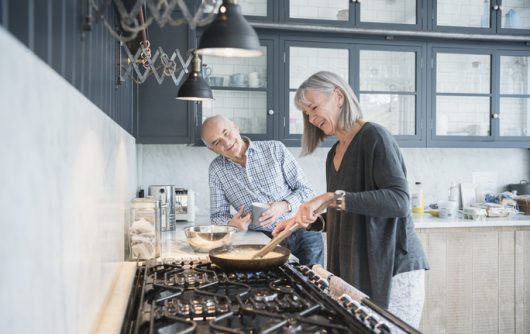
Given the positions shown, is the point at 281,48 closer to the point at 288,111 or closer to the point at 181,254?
the point at 288,111

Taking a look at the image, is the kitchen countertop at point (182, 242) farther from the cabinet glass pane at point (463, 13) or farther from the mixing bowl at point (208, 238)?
the cabinet glass pane at point (463, 13)

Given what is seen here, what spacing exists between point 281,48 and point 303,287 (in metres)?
2.29

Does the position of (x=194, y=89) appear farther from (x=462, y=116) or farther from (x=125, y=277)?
(x=462, y=116)

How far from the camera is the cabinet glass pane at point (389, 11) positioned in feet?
11.5

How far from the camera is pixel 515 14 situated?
12.3 ft

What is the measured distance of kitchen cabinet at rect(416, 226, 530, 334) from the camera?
11.2ft


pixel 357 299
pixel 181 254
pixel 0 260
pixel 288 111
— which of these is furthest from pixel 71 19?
pixel 288 111

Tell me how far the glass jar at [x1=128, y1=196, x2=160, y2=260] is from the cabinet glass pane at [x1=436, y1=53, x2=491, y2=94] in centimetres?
250

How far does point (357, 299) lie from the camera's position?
1314 mm

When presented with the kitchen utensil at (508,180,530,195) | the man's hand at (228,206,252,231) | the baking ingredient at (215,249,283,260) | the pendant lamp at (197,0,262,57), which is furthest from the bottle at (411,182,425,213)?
the pendant lamp at (197,0,262,57)

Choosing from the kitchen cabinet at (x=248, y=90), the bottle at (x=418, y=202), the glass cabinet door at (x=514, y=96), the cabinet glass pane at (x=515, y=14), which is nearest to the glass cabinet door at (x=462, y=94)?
the glass cabinet door at (x=514, y=96)

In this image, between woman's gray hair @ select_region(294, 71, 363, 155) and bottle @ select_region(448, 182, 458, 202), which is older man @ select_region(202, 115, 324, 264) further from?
bottle @ select_region(448, 182, 458, 202)

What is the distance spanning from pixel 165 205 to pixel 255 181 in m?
0.58

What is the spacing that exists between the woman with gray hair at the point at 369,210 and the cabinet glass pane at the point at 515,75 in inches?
89.9
